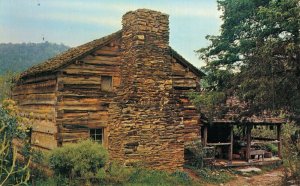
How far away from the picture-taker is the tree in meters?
14.2

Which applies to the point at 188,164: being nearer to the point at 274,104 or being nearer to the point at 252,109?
the point at 252,109

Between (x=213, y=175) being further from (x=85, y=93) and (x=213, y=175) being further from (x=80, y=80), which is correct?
(x=80, y=80)

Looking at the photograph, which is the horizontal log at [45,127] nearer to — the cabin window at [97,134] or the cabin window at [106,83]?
the cabin window at [97,134]

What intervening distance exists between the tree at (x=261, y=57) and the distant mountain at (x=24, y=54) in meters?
50.0

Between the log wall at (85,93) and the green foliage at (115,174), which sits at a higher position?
the log wall at (85,93)

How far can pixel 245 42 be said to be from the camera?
17.3 metres

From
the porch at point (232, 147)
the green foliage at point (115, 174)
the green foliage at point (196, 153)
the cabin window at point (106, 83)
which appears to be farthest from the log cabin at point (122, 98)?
the porch at point (232, 147)

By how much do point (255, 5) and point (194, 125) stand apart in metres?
7.13

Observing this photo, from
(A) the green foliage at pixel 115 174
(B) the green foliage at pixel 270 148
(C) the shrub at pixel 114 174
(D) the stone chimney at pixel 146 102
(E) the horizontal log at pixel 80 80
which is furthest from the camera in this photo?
(B) the green foliage at pixel 270 148

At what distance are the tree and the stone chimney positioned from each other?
2916mm

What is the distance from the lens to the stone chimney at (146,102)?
53.6ft

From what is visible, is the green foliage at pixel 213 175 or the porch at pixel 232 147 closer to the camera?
the green foliage at pixel 213 175

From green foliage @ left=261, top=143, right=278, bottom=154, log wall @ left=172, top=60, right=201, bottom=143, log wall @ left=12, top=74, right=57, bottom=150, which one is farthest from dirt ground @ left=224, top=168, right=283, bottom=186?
log wall @ left=12, top=74, right=57, bottom=150

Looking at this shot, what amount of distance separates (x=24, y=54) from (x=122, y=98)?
2593 inches
